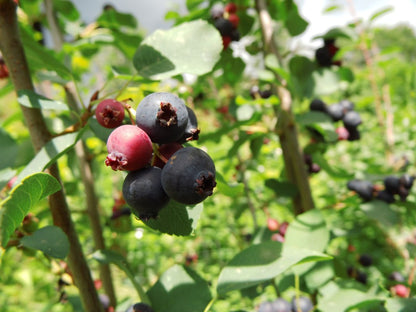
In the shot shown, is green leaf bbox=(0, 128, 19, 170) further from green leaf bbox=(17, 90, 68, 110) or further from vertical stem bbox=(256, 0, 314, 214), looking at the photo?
vertical stem bbox=(256, 0, 314, 214)

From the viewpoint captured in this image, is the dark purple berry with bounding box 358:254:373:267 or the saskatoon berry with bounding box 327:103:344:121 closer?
the saskatoon berry with bounding box 327:103:344:121

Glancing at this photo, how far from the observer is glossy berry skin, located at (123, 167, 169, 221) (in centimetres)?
44

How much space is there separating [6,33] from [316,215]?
80cm

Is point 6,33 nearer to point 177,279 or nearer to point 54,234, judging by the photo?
point 54,234

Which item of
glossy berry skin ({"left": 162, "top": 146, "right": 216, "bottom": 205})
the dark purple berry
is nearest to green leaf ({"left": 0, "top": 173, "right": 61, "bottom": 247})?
glossy berry skin ({"left": 162, "top": 146, "right": 216, "bottom": 205})

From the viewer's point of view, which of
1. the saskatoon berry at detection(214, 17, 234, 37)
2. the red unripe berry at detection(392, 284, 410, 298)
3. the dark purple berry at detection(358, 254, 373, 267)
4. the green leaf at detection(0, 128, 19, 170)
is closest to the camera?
the green leaf at detection(0, 128, 19, 170)

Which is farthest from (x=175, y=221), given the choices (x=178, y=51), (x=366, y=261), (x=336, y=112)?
(x=366, y=261)

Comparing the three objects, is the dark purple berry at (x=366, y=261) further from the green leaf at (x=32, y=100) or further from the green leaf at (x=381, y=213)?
the green leaf at (x=32, y=100)

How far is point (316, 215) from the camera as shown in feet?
2.81

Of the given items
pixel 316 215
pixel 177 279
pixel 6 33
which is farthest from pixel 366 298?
pixel 6 33

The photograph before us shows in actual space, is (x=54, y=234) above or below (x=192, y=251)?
above

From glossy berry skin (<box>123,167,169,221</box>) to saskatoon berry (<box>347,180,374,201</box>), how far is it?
903mm

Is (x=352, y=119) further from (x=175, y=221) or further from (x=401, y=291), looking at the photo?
(x=175, y=221)

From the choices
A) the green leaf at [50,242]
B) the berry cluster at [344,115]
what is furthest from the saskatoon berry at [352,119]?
the green leaf at [50,242]
